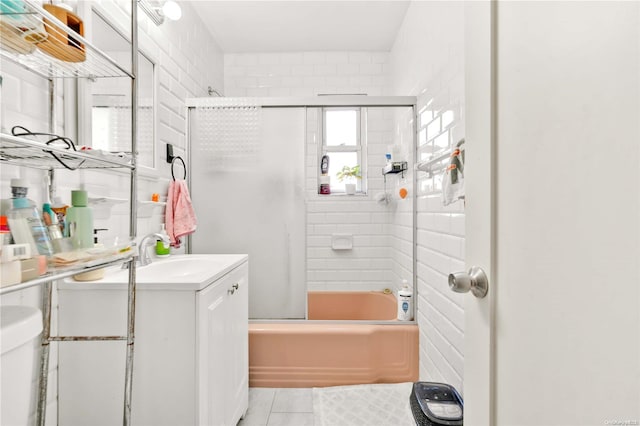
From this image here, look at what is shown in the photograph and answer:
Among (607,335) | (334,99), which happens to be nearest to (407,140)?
(334,99)

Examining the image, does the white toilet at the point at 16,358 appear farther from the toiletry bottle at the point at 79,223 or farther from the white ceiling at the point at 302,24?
the white ceiling at the point at 302,24

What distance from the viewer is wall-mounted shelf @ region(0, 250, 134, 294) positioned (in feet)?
Answer: 2.12

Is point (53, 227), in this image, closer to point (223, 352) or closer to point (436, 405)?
point (223, 352)

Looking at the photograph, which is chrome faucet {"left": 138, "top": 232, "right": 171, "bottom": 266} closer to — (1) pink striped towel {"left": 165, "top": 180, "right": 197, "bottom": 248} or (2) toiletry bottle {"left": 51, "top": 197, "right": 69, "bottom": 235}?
(1) pink striped towel {"left": 165, "top": 180, "right": 197, "bottom": 248}

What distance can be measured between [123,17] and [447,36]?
1.58 meters

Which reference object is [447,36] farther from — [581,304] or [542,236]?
[581,304]

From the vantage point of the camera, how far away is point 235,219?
2.32 meters

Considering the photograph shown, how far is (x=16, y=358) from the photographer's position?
2.33 ft

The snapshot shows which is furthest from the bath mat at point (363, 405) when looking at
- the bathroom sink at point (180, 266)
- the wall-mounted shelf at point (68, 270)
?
the wall-mounted shelf at point (68, 270)

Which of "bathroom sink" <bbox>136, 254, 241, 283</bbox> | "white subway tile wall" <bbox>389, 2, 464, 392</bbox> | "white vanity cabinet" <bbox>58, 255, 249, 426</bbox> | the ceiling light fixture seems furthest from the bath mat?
the ceiling light fixture

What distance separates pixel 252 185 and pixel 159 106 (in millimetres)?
740

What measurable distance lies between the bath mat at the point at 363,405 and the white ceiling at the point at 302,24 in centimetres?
268

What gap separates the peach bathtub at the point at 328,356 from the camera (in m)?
2.16

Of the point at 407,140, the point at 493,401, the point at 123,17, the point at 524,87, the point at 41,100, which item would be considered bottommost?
the point at 493,401
